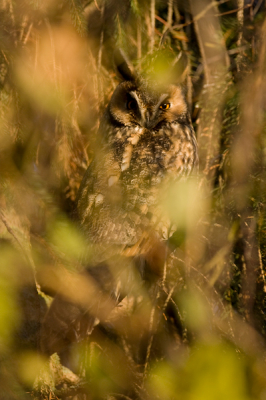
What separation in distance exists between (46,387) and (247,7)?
197 cm

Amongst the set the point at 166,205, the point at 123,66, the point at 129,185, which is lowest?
the point at 166,205

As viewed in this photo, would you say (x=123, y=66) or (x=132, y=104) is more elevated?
(x=123, y=66)

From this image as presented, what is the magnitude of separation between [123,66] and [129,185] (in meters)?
0.55

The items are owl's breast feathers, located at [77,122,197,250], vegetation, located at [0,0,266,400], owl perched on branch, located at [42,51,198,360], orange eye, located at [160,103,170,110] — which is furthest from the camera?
orange eye, located at [160,103,170,110]

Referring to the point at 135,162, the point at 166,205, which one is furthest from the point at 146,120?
the point at 166,205

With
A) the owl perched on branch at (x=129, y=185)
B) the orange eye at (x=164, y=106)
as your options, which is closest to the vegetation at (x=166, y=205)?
the owl perched on branch at (x=129, y=185)

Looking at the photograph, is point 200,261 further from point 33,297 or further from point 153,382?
point 33,297

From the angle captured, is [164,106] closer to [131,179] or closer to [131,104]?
[131,104]

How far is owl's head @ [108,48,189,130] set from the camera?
4.76 feet

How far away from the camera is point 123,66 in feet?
4.85

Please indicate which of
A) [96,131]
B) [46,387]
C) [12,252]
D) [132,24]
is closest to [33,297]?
[12,252]

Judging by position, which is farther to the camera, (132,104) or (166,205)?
(132,104)

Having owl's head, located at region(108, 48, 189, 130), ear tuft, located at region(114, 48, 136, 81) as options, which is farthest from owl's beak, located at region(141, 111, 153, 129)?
ear tuft, located at region(114, 48, 136, 81)

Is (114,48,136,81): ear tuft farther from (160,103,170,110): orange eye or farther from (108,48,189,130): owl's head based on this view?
(160,103,170,110): orange eye
